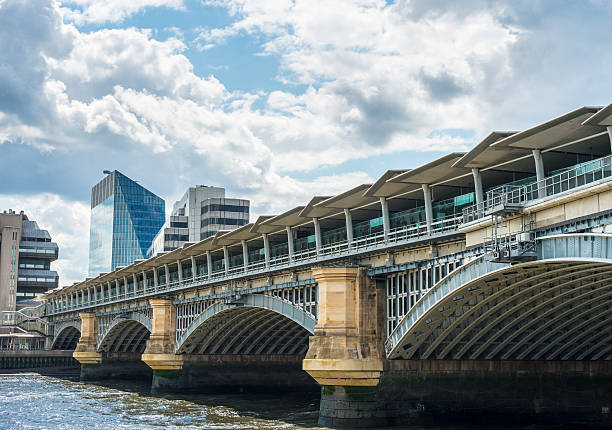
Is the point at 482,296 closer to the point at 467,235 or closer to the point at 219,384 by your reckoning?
the point at 467,235

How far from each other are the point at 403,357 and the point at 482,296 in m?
5.81

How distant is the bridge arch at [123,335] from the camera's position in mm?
77400

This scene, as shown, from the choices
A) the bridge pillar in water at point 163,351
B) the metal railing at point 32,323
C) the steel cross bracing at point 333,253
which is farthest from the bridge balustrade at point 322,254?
the metal railing at point 32,323

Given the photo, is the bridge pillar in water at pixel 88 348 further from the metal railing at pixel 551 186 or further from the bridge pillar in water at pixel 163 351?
the metal railing at pixel 551 186

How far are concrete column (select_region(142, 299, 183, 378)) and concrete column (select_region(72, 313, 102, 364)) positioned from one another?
21.9 metres

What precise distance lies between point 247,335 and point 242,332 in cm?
156

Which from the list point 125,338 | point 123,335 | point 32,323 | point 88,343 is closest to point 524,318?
point 123,335

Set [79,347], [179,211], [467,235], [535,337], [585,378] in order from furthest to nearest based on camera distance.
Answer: [179,211] → [79,347] → [585,378] → [535,337] → [467,235]

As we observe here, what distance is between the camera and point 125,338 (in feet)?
280

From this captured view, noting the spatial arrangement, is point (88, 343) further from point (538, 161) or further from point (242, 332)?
point (538, 161)

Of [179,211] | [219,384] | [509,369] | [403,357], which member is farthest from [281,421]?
[179,211]

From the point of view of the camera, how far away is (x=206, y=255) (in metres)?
63.2

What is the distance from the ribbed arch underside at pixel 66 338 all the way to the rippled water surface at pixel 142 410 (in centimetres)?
3963

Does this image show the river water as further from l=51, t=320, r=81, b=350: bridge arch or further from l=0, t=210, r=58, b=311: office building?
l=0, t=210, r=58, b=311: office building
